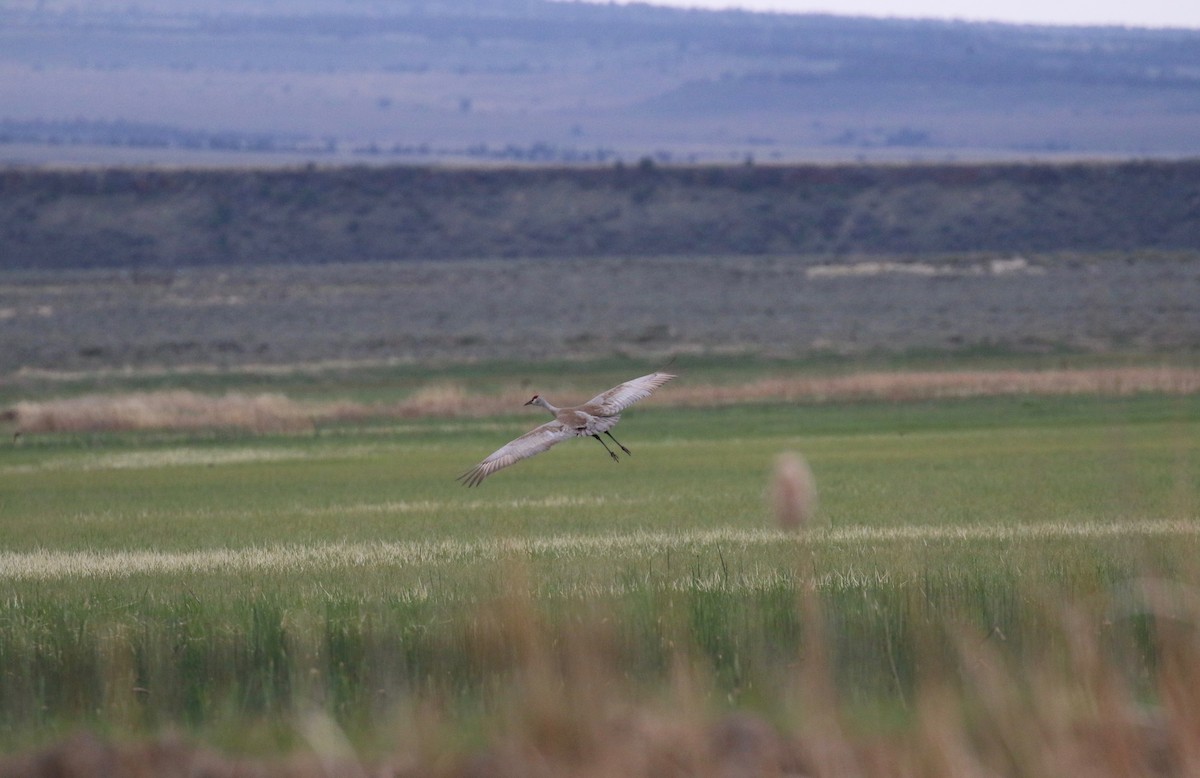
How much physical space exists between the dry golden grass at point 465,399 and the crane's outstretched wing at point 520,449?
28.4 m

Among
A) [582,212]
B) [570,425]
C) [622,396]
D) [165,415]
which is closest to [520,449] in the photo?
[570,425]

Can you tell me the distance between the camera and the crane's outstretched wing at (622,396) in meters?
13.5

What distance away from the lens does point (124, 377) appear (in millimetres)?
55281

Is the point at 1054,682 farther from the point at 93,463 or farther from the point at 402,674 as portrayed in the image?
the point at 93,463

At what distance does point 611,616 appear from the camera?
40.5ft

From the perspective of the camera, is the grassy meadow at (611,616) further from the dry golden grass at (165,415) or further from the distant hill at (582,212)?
the distant hill at (582,212)

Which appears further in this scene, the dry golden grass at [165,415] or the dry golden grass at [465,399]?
the dry golden grass at [465,399]

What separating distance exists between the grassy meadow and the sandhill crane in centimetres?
107

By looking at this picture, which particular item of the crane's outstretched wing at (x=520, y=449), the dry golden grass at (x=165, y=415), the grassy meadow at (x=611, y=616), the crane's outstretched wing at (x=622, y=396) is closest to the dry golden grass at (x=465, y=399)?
the dry golden grass at (x=165, y=415)

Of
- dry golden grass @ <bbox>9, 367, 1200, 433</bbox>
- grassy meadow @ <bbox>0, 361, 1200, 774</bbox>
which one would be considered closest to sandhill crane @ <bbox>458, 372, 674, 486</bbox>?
grassy meadow @ <bbox>0, 361, 1200, 774</bbox>

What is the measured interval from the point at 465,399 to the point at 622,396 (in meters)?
31.4

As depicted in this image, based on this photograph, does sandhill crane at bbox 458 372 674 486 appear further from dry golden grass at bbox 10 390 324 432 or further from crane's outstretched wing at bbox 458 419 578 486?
dry golden grass at bbox 10 390 324 432

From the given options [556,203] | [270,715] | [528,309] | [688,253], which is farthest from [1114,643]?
[556,203]

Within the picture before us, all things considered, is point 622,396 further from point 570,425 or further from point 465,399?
point 465,399
